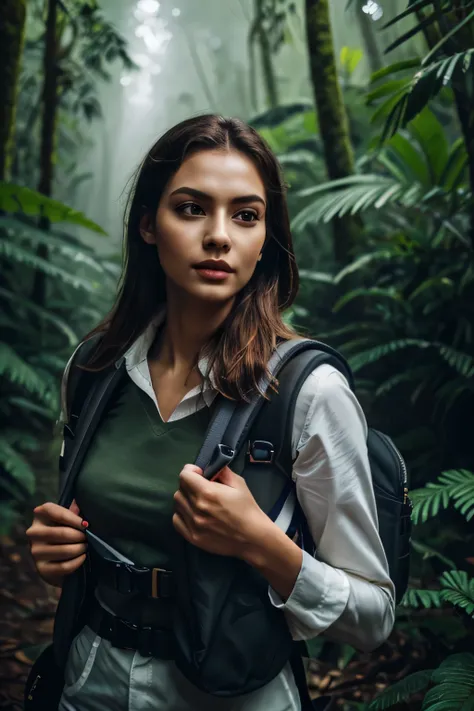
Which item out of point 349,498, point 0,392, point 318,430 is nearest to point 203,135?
point 318,430

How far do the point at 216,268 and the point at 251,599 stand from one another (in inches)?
23.1

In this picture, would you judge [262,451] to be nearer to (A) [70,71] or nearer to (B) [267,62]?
(A) [70,71]

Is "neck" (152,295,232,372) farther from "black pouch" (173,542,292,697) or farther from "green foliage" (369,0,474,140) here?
"green foliage" (369,0,474,140)

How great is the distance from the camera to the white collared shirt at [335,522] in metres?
1.15

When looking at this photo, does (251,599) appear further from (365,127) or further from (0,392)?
(365,127)

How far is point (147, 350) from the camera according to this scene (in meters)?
1.46

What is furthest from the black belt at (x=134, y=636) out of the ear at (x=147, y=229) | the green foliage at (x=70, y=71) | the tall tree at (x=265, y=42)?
the tall tree at (x=265, y=42)

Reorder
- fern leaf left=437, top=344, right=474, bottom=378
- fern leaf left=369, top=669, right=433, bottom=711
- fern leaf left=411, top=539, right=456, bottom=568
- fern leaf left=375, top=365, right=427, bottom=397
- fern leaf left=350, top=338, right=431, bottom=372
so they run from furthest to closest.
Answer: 1. fern leaf left=375, top=365, right=427, bottom=397
2. fern leaf left=350, top=338, right=431, bottom=372
3. fern leaf left=437, top=344, right=474, bottom=378
4. fern leaf left=411, top=539, right=456, bottom=568
5. fern leaf left=369, top=669, right=433, bottom=711

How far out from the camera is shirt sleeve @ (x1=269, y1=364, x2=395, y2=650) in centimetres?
115

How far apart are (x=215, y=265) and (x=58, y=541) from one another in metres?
0.60

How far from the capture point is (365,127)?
5445 mm

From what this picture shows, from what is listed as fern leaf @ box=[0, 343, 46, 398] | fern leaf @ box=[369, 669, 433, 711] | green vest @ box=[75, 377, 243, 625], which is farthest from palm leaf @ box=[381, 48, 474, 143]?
fern leaf @ box=[0, 343, 46, 398]

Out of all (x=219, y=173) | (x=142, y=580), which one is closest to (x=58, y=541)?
(x=142, y=580)

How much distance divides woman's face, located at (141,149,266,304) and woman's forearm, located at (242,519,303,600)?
0.44m
